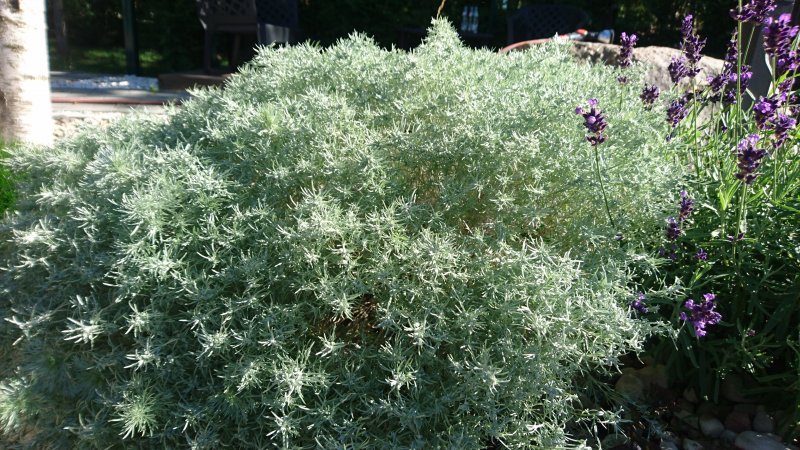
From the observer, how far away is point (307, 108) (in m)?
2.35

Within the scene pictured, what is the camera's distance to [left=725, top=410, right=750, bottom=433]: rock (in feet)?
7.98

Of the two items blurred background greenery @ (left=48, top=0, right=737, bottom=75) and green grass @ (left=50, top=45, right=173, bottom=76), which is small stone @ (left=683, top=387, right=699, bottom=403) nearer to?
blurred background greenery @ (left=48, top=0, right=737, bottom=75)

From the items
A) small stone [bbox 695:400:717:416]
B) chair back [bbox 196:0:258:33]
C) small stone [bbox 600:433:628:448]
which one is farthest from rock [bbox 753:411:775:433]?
chair back [bbox 196:0:258:33]

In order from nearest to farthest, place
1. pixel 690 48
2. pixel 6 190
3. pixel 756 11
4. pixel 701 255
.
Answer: pixel 701 255 → pixel 756 11 → pixel 690 48 → pixel 6 190

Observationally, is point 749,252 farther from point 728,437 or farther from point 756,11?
point 756,11

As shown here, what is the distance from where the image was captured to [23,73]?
13.4 ft

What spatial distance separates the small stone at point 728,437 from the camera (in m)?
2.40

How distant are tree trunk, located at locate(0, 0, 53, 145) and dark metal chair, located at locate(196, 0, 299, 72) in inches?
137

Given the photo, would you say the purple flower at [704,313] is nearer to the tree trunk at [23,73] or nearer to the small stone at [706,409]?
the small stone at [706,409]

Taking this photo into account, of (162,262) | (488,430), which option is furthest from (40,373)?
(488,430)

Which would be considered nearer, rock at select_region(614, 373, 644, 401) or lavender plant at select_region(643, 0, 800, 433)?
lavender plant at select_region(643, 0, 800, 433)

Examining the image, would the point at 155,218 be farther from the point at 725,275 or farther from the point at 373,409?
the point at 725,275

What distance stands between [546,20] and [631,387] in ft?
21.5

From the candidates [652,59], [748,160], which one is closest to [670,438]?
[748,160]
